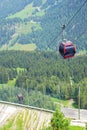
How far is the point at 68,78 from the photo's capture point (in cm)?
15338

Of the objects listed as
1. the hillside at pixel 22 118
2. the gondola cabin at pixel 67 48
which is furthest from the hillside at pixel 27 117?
the gondola cabin at pixel 67 48

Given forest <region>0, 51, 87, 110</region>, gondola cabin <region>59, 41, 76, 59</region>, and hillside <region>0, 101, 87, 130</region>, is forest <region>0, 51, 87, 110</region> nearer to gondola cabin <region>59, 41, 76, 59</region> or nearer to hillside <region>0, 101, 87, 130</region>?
hillside <region>0, 101, 87, 130</region>

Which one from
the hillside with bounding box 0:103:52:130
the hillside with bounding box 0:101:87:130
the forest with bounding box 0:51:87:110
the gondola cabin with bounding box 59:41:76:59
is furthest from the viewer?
the forest with bounding box 0:51:87:110

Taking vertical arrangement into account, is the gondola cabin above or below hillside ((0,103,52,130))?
above

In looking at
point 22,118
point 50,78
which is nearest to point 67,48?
point 22,118

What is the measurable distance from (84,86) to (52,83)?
1607cm

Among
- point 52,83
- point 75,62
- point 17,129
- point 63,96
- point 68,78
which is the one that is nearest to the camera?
point 17,129

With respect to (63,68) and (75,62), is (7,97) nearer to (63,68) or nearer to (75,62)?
(63,68)

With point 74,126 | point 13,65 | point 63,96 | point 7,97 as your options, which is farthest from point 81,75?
point 74,126

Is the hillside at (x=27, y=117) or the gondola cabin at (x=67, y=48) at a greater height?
the gondola cabin at (x=67, y=48)

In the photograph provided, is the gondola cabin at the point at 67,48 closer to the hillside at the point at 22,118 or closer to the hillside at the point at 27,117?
the hillside at the point at 27,117

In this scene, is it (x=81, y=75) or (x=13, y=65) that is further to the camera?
(x=13, y=65)

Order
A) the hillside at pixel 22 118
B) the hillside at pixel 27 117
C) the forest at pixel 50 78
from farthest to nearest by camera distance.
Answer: the forest at pixel 50 78 → the hillside at pixel 22 118 → the hillside at pixel 27 117

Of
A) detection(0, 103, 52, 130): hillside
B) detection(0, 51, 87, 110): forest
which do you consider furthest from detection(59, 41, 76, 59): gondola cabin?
detection(0, 51, 87, 110): forest
